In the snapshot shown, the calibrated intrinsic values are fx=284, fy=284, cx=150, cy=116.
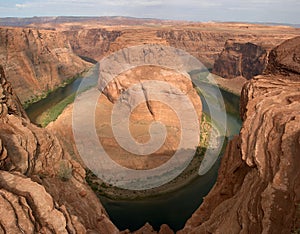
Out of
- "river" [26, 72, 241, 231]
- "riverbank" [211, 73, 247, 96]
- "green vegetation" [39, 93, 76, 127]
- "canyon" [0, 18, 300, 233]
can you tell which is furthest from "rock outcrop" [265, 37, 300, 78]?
"riverbank" [211, 73, 247, 96]

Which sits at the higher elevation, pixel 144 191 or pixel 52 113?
pixel 52 113

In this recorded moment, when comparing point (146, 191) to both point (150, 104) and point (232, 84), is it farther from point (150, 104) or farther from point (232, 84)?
point (232, 84)

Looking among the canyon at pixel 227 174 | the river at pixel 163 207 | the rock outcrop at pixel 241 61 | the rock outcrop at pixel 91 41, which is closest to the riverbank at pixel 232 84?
the rock outcrop at pixel 241 61

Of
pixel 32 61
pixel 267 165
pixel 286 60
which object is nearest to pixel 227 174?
pixel 267 165

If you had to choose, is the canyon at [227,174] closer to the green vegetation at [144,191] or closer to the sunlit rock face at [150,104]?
the green vegetation at [144,191]

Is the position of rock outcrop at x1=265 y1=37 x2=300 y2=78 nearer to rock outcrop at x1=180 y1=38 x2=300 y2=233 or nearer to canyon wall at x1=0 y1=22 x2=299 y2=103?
rock outcrop at x1=180 y1=38 x2=300 y2=233

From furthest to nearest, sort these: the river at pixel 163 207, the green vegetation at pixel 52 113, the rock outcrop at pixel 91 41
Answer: the rock outcrop at pixel 91 41 < the green vegetation at pixel 52 113 < the river at pixel 163 207
